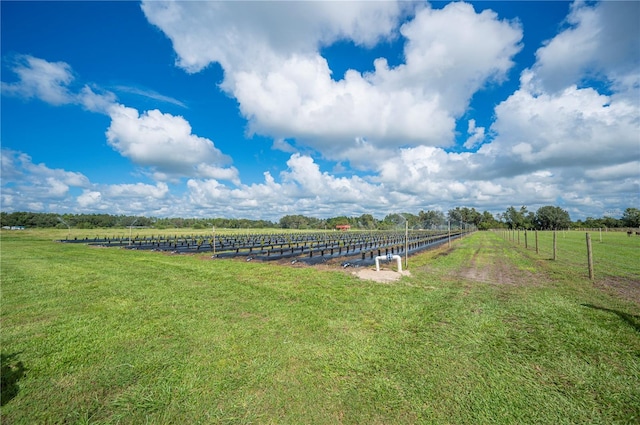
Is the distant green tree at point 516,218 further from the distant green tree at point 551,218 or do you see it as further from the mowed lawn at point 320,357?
the mowed lawn at point 320,357

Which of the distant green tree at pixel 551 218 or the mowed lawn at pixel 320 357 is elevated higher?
the distant green tree at pixel 551 218

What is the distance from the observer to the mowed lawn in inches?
116

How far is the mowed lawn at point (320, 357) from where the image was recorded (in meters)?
2.95

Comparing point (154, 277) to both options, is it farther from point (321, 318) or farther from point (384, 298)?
point (384, 298)

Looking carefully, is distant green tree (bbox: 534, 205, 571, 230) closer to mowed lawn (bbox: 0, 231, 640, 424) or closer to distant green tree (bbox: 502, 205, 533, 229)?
distant green tree (bbox: 502, 205, 533, 229)

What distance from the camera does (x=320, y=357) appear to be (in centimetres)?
407

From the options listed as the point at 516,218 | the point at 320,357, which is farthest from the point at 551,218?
the point at 320,357

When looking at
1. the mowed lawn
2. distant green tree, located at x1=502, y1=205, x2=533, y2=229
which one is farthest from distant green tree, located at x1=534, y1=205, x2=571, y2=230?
the mowed lawn

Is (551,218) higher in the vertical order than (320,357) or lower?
higher

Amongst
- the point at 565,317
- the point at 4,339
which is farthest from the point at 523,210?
the point at 4,339

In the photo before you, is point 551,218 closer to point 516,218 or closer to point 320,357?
point 516,218

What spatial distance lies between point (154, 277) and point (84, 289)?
7.08ft

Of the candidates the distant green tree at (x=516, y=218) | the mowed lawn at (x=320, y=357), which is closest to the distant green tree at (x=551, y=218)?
the distant green tree at (x=516, y=218)

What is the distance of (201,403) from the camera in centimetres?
304
